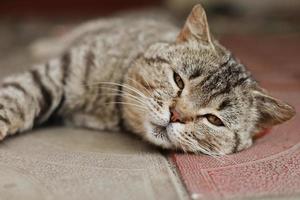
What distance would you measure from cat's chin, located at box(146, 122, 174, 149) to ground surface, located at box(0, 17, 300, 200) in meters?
0.05

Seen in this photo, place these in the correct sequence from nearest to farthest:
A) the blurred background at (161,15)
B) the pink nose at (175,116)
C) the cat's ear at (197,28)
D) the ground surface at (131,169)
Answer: the ground surface at (131,169) < the pink nose at (175,116) < the cat's ear at (197,28) < the blurred background at (161,15)

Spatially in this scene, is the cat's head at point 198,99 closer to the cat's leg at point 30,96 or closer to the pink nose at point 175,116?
the pink nose at point 175,116

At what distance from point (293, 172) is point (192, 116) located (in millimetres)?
404

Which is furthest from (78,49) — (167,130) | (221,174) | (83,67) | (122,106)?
(221,174)

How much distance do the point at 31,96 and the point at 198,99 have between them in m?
0.74

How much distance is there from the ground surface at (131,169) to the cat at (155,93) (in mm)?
71

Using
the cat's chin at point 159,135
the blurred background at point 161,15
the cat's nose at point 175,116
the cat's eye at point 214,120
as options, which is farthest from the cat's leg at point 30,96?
the blurred background at point 161,15

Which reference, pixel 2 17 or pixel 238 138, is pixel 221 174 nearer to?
pixel 238 138

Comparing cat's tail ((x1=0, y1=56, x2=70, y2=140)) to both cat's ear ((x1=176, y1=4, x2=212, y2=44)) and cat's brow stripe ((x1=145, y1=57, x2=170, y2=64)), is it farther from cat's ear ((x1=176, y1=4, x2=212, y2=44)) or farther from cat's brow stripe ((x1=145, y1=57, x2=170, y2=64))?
cat's ear ((x1=176, y1=4, x2=212, y2=44))

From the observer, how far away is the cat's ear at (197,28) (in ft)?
6.77

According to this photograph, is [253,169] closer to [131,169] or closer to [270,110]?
[270,110]

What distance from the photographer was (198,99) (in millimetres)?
1872

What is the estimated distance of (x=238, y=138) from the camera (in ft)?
6.48

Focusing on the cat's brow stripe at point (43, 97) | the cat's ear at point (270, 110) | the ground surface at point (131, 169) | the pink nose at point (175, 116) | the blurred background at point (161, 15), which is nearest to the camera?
the ground surface at point (131, 169)
